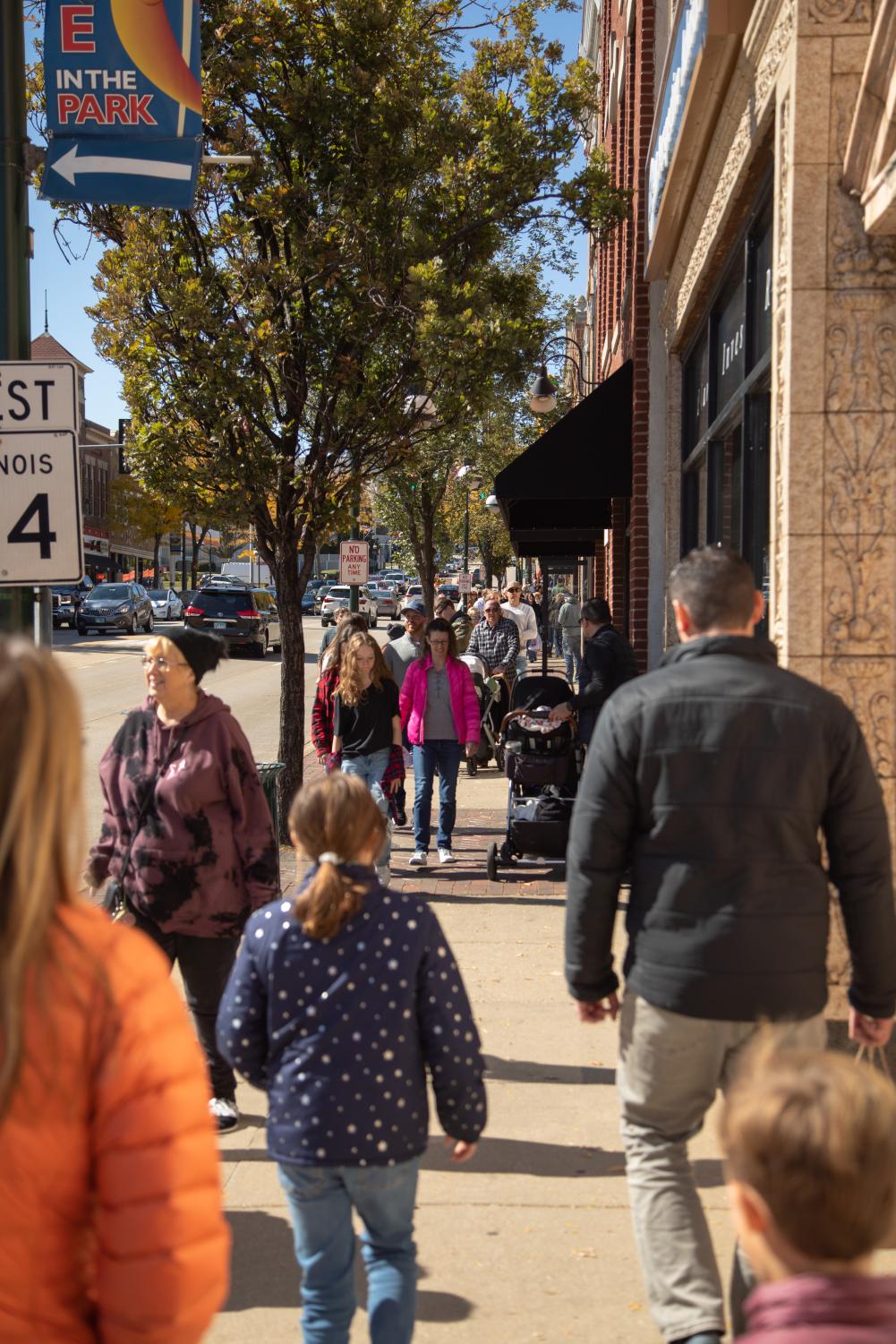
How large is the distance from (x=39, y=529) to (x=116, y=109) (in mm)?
2081

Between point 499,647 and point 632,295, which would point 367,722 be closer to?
point 632,295

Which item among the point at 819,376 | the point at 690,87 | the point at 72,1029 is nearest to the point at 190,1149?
the point at 72,1029

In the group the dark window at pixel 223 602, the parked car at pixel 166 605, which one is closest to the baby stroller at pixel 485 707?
the dark window at pixel 223 602

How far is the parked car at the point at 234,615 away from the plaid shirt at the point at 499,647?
831 inches

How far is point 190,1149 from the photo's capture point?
1751mm

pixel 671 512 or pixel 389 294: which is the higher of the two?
pixel 389 294

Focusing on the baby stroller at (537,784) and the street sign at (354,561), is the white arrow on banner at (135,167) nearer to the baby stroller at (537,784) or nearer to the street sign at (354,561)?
the baby stroller at (537,784)

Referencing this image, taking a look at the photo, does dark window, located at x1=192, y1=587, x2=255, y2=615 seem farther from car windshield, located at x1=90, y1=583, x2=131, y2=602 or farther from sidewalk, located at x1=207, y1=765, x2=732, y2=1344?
sidewalk, located at x1=207, y1=765, x2=732, y2=1344

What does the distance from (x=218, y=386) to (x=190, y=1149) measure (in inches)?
366

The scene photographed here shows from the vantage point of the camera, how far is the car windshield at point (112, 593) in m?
45.6

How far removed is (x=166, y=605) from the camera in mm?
56594

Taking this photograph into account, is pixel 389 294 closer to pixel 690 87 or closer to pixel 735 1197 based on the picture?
pixel 690 87

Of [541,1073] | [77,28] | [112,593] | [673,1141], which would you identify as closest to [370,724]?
[541,1073]

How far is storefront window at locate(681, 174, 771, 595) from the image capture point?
275 inches
